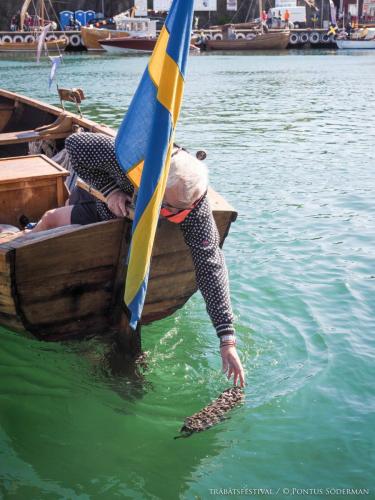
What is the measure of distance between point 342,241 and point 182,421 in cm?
397

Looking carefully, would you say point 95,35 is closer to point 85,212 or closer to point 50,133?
point 50,133

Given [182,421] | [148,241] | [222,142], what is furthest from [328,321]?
[222,142]

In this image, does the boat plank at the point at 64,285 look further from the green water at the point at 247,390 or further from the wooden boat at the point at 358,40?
the wooden boat at the point at 358,40

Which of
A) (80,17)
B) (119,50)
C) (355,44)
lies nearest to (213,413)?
(119,50)

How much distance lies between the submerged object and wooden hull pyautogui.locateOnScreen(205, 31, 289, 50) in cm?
4880

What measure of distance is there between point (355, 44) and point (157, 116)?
2078 inches

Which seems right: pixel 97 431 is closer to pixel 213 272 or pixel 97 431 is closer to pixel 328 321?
pixel 213 272

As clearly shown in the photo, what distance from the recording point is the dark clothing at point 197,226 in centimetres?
372

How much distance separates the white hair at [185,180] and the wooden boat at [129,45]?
151 feet

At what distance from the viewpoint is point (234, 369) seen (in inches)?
140

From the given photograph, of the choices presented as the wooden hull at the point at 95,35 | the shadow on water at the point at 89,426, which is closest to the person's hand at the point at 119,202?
the shadow on water at the point at 89,426

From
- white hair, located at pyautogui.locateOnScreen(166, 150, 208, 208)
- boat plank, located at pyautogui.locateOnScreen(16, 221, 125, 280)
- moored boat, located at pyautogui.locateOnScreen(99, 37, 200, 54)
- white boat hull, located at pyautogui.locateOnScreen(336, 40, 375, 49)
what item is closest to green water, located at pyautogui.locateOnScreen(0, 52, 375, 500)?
boat plank, located at pyautogui.locateOnScreen(16, 221, 125, 280)

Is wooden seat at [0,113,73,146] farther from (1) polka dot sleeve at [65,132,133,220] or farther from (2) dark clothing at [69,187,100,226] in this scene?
(1) polka dot sleeve at [65,132,133,220]

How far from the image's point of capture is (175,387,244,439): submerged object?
13.1 ft
